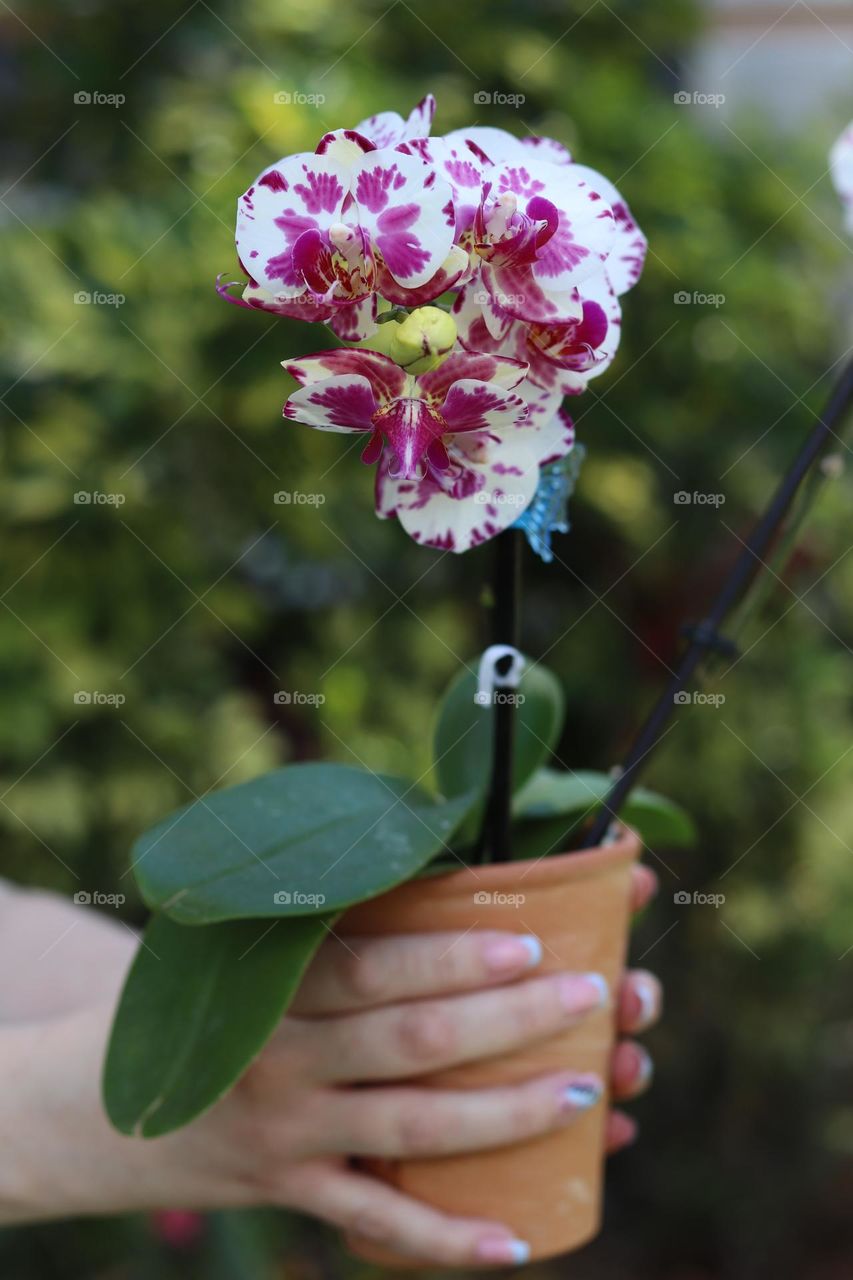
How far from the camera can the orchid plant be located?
442mm

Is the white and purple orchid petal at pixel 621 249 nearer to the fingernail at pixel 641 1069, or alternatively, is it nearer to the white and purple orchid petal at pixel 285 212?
the white and purple orchid petal at pixel 285 212

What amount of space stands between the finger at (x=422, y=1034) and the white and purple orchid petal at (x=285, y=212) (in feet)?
1.11

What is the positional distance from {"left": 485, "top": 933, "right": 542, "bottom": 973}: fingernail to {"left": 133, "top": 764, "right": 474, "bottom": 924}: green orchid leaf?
6 cm

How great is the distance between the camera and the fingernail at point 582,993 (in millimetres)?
613

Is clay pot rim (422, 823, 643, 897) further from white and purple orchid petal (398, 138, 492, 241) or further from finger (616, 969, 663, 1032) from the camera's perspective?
white and purple orchid petal (398, 138, 492, 241)

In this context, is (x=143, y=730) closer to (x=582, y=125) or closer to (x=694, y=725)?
(x=694, y=725)

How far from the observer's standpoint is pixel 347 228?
0.44m

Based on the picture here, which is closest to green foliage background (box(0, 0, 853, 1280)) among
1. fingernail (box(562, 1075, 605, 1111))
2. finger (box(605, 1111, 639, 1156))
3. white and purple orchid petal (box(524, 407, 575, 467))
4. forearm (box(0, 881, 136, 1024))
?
forearm (box(0, 881, 136, 1024))

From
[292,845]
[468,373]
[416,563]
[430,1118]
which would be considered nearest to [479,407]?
[468,373]

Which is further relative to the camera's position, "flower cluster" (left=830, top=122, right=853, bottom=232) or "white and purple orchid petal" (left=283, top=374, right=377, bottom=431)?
"flower cluster" (left=830, top=122, right=853, bottom=232)

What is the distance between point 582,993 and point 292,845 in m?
0.16

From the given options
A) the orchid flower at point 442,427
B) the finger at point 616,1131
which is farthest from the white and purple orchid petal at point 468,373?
the finger at point 616,1131

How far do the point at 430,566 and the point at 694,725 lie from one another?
37 cm

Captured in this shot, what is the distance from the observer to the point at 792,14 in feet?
7.36
